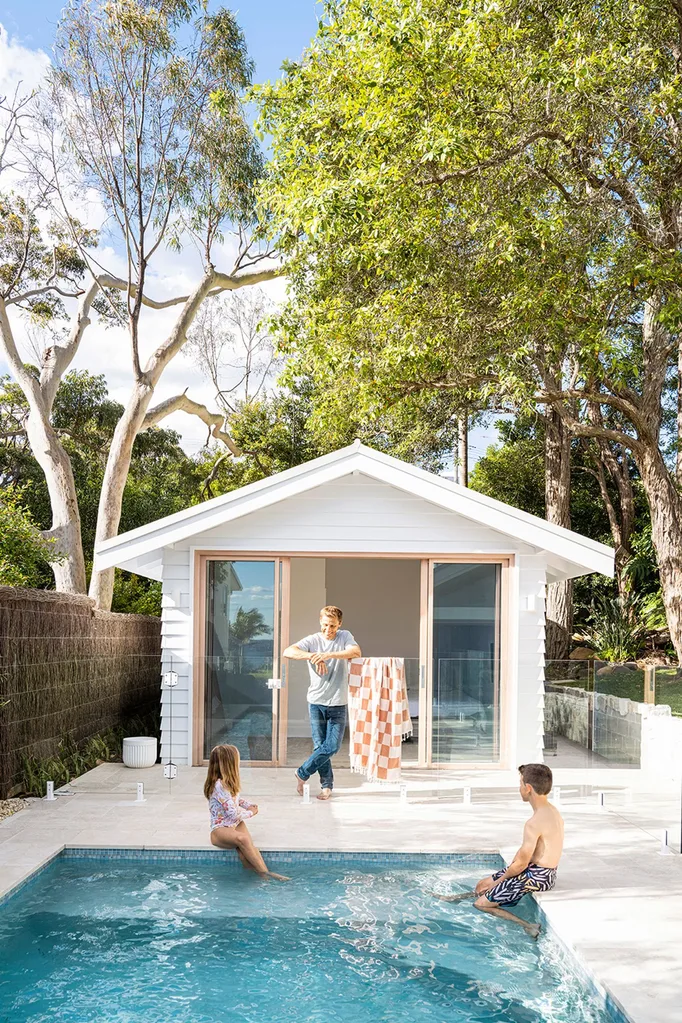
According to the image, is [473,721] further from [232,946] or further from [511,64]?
[511,64]

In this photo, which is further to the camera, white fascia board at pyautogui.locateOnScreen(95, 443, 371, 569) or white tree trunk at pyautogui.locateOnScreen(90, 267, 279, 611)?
white tree trunk at pyautogui.locateOnScreen(90, 267, 279, 611)

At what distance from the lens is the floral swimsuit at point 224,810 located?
23.1ft

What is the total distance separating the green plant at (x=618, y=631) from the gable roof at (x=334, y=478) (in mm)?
6593

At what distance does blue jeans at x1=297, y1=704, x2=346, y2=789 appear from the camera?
874cm

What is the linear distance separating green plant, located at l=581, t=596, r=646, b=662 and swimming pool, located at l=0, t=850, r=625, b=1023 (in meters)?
10.4

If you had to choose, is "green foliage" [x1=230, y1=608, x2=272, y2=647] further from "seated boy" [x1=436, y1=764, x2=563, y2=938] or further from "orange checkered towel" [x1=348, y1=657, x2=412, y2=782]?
"seated boy" [x1=436, y1=764, x2=563, y2=938]

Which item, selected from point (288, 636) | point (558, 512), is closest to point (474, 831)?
point (288, 636)

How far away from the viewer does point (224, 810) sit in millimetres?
7055

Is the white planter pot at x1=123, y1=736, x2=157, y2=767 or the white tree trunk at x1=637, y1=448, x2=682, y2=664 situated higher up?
the white tree trunk at x1=637, y1=448, x2=682, y2=664

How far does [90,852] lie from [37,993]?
2.20m

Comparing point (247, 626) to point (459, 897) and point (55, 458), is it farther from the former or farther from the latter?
point (55, 458)

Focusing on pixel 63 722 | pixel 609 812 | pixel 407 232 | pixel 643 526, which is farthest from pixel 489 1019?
pixel 643 526

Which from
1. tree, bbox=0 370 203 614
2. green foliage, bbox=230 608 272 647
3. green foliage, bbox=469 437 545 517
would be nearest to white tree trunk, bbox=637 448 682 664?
green foliage, bbox=230 608 272 647

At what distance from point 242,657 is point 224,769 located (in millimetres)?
3291
